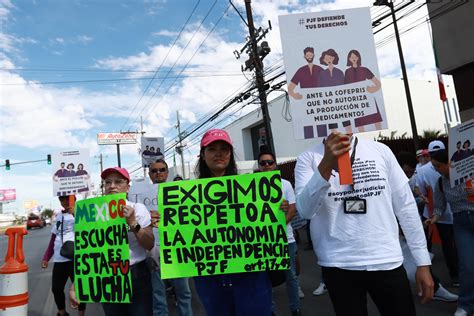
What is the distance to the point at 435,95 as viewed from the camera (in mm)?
36469

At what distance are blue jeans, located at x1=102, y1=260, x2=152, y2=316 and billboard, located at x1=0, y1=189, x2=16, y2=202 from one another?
109 metres

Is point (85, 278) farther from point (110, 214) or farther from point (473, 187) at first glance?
point (473, 187)

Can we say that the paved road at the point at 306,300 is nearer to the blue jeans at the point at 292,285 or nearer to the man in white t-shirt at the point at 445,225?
the man in white t-shirt at the point at 445,225

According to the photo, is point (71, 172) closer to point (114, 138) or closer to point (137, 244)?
point (137, 244)

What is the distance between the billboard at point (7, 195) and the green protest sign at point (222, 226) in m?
109

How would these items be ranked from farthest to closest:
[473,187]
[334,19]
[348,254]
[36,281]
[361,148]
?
[36,281]
[473,187]
[334,19]
[361,148]
[348,254]

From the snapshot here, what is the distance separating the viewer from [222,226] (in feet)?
7.93

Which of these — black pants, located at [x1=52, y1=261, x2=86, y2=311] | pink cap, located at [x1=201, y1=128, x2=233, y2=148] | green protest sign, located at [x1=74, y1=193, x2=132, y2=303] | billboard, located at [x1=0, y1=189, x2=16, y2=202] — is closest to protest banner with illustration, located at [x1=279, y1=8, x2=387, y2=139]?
pink cap, located at [x1=201, y1=128, x2=233, y2=148]

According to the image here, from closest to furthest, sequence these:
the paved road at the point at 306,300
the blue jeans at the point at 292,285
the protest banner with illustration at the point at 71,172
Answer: the blue jeans at the point at 292,285 < the paved road at the point at 306,300 < the protest banner with illustration at the point at 71,172

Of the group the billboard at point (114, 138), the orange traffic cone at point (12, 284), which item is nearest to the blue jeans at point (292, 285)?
the orange traffic cone at point (12, 284)

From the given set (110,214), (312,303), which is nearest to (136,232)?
(110,214)

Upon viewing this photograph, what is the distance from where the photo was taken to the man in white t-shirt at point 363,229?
1.99m

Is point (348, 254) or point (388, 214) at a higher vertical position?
point (388, 214)

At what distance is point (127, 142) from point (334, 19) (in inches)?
2227
